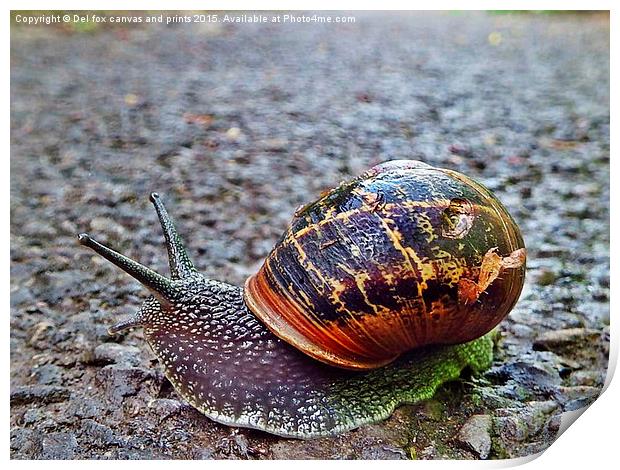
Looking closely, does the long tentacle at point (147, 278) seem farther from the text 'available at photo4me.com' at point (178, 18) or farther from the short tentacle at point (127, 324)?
the text 'available at photo4me.com' at point (178, 18)

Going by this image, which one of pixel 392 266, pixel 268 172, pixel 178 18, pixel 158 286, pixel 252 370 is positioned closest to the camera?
pixel 392 266

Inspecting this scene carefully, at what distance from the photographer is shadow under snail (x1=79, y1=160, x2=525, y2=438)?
4.01 feet

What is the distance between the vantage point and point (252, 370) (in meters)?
1.33

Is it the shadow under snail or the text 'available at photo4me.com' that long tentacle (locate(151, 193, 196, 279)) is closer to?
the shadow under snail

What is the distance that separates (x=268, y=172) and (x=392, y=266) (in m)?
1.09

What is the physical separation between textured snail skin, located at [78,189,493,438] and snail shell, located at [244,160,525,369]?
0.22 ft

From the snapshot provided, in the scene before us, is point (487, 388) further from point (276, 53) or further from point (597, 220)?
point (276, 53)

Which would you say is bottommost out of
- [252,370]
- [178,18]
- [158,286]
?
[252,370]

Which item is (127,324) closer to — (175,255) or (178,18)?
(175,255)

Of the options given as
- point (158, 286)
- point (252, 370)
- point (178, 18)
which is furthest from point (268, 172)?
point (252, 370)

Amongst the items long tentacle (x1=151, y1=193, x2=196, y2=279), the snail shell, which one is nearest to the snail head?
long tentacle (x1=151, y1=193, x2=196, y2=279)

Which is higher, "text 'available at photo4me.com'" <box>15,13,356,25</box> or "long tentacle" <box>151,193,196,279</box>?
"text 'available at photo4me.com'" <box>15,13,356,25</box>

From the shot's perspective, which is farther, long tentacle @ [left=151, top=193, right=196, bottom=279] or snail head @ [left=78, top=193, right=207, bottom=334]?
long tentacle @ [left=151, top=193, right=196, bottom=279]
